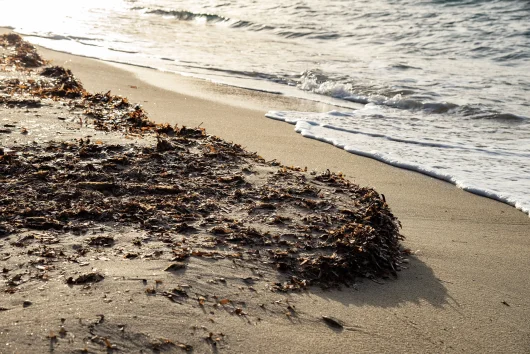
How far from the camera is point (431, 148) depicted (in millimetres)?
5602

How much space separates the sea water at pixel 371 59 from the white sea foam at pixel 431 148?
2cm

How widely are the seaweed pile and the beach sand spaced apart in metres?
0.15

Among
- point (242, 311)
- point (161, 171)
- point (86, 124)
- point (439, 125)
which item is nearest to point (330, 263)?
point (242, 311)

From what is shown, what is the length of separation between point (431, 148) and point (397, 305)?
3.31 metres

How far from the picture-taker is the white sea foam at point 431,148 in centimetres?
467

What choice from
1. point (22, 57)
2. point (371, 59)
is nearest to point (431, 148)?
point (22, 57)

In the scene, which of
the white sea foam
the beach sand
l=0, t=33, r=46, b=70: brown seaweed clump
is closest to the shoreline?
the white sea foam

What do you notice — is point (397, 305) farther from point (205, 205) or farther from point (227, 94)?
point (227, 94)

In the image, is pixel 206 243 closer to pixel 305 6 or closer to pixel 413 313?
pixel 413 313

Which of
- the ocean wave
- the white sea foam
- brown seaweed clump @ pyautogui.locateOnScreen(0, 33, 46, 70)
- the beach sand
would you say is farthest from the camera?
the ocean wave

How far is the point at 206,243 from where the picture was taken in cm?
263

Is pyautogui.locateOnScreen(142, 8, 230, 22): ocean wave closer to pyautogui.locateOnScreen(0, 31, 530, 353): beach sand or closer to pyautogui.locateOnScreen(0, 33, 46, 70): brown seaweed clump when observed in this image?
pyautogui.locateOnScreen(0, 33, 46, 70): brown seaweed clump

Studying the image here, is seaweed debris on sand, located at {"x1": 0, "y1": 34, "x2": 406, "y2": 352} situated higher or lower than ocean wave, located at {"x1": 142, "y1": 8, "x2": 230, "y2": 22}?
lower

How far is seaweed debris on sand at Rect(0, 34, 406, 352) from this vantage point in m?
2.29
